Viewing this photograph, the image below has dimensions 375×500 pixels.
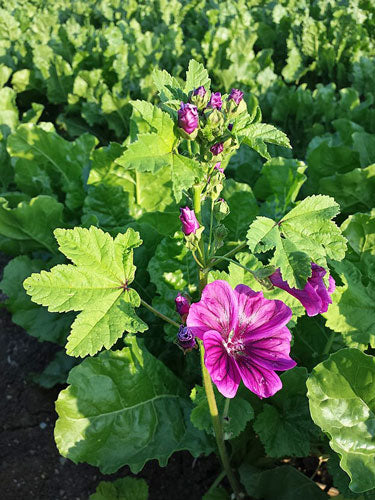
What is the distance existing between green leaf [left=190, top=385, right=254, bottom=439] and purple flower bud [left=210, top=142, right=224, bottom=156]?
934 mm

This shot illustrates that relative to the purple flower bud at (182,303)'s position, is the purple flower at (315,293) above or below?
above

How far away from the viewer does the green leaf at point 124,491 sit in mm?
2279

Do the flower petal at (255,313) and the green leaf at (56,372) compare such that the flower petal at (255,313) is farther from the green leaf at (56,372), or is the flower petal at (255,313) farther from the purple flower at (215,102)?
the green leaf at (56,372)

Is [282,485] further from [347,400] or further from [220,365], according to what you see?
[220,365]

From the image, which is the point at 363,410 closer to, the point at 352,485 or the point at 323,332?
the point at 352,485

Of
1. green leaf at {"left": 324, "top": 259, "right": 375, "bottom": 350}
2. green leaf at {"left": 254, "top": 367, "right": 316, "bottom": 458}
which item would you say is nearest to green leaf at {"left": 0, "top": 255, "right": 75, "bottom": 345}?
green leaf at {"left": 254, "top": 367, "right": 316, "bottom": 458}

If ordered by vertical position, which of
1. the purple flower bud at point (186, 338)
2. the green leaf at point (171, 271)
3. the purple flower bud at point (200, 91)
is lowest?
the green leaf at point (171, 271)

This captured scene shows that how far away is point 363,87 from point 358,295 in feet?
8.60

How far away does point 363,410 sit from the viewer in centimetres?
178

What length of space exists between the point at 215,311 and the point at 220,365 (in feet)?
0.50

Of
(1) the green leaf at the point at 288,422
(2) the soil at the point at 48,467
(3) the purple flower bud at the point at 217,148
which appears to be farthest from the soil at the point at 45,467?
(3) the purple flower bud at the point at 217,148

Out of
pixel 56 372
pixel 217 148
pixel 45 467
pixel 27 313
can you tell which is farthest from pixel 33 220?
pixel 217 148

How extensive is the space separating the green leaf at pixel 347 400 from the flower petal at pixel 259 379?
41 cm

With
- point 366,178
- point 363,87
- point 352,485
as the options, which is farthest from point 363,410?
point 363,87
